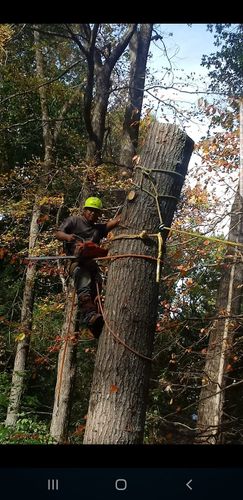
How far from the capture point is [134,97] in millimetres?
2924

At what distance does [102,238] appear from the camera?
1866 millimetres

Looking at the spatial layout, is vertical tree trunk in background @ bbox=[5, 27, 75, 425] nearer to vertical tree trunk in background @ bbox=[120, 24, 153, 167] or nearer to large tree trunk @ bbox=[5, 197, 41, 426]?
large tree trunk @ bbox=[5, 197, 41, 426]

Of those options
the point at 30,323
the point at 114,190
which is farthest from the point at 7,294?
the point at 114,190

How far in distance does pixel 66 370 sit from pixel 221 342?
952 millimetres

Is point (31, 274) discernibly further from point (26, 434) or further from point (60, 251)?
point (26, 434)

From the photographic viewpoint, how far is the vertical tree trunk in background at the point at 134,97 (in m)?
2.52

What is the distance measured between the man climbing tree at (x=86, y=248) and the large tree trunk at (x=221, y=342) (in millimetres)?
1092

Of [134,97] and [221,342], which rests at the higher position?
[134,97]
